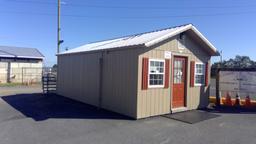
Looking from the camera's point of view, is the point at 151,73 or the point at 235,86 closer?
the point at 151,73

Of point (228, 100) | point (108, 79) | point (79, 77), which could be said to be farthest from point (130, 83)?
A: point (228, 100)

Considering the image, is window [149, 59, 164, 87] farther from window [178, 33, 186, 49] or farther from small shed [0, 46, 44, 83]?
small shed [0, 46, 44, 83]

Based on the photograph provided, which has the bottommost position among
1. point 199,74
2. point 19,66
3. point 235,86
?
point 235,86

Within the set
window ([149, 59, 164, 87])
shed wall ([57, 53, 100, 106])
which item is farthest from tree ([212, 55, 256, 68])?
shed wall ([57, 53, 100, 106])

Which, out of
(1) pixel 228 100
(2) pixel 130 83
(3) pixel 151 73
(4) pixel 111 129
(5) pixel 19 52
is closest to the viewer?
(4) pixel 111 129

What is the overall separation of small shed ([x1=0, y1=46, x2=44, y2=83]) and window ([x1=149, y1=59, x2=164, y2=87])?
67.1ft

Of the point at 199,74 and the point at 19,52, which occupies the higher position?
the point at 19,52

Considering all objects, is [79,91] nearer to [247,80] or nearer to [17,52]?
[247,80]

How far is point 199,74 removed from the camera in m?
11.0

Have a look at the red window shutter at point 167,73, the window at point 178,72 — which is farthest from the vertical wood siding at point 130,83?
the window at point 178,72

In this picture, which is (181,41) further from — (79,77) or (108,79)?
(79,77)

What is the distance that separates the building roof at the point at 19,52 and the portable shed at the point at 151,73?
16866 millimetres

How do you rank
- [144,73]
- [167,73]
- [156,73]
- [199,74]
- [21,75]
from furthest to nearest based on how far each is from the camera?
[21,75], [199,74], [167,73], [156,73], [144,73]

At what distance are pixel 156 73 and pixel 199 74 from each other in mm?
2968
